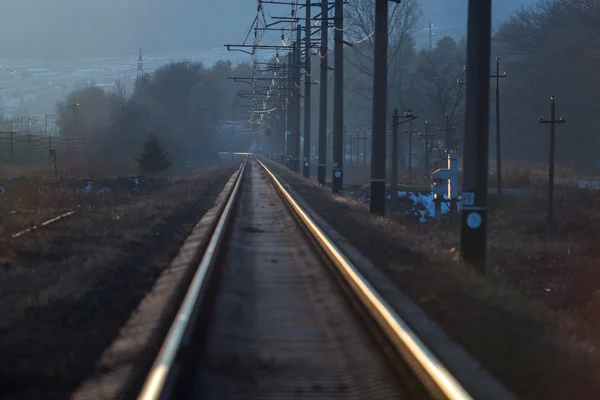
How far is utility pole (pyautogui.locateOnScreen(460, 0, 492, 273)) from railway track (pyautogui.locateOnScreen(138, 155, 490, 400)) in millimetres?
2853

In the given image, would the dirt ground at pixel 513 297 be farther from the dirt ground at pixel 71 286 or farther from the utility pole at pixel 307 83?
the utility pole at pixel 307 83

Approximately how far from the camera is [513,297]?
11352 millimetres

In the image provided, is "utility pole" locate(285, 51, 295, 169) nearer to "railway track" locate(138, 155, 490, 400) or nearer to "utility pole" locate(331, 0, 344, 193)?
"utility pole" locate(331, 0, 344, 193)

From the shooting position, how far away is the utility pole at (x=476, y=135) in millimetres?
14898

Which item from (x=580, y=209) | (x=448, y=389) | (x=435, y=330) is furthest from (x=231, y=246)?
(x=580, y=209)

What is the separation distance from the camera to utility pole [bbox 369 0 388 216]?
2528 cm

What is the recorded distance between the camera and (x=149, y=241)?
16859 mm

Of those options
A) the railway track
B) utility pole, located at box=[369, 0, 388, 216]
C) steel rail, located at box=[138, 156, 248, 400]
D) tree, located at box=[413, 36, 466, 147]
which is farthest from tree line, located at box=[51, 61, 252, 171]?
the railway track

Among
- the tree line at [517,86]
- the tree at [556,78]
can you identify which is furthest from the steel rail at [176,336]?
the tree at [556,78]

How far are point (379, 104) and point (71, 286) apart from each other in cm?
1608

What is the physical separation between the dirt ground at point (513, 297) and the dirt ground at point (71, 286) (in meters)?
3.62

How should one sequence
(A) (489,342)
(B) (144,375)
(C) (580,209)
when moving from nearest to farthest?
1. (B) (144,375)
2. (A) (489,342)
3. (C) (580,209)

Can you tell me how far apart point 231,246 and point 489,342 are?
900cm

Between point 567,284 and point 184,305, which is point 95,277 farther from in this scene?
point 567,284
